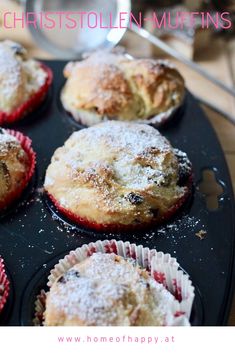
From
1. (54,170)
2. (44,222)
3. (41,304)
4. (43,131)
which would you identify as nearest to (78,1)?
(43,131)

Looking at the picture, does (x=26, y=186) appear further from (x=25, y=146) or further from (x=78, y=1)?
(x=78, y=1)

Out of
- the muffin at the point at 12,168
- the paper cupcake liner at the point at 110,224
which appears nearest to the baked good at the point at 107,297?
the paper cupcake liner at the point at 110,224

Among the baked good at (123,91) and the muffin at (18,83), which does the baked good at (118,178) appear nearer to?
the baked good at (123,91)

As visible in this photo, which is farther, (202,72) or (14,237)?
(202,72)

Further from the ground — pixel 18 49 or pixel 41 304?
pixel 18 49
